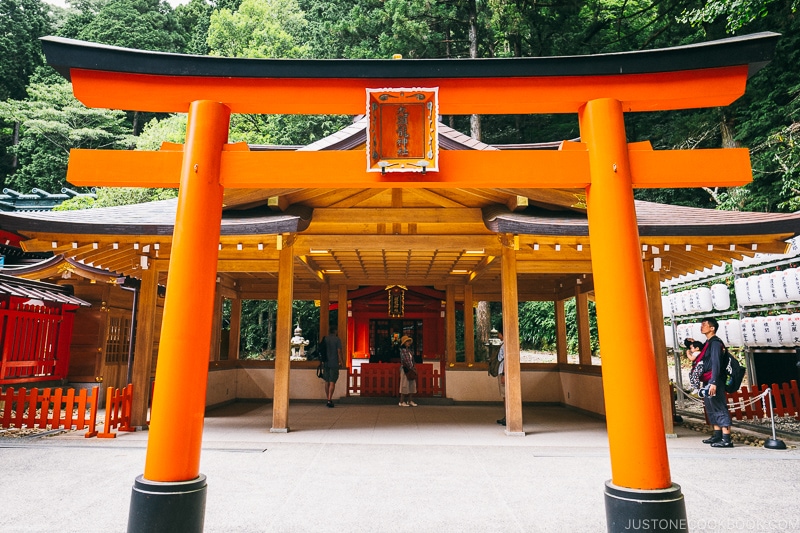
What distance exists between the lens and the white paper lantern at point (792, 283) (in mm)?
8039

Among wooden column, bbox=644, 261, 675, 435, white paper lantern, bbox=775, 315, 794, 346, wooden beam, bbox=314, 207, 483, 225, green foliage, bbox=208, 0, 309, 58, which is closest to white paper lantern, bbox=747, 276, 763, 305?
white paper lantern, bbox=775, 315, 794, 346

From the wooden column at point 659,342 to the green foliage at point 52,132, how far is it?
2496 centimetres

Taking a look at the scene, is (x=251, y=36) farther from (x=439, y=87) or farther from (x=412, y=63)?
(x=439, y=87)

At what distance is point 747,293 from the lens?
29.9ft

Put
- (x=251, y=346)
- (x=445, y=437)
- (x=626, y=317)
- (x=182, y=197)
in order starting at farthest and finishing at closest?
(x=251, y=346) < (x=445, y=437) < (x=182, y=197) < (x=626, y=317)

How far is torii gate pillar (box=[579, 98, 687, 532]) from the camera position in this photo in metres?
3.15

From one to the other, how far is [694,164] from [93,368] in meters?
13.0

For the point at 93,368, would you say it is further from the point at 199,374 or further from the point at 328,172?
the point at 328,172

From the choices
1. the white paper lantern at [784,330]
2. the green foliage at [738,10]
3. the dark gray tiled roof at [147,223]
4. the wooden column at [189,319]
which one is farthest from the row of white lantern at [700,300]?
the wooden column at [189,319]

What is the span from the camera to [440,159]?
12.8 ft

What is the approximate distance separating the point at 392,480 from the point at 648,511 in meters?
2.54

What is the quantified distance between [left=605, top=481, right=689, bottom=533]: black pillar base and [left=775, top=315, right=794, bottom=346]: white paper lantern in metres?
7.26

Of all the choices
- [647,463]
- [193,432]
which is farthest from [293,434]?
[647,463]

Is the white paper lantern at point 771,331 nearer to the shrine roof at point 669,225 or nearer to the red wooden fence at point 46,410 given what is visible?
the shrine roof at point 669,225
